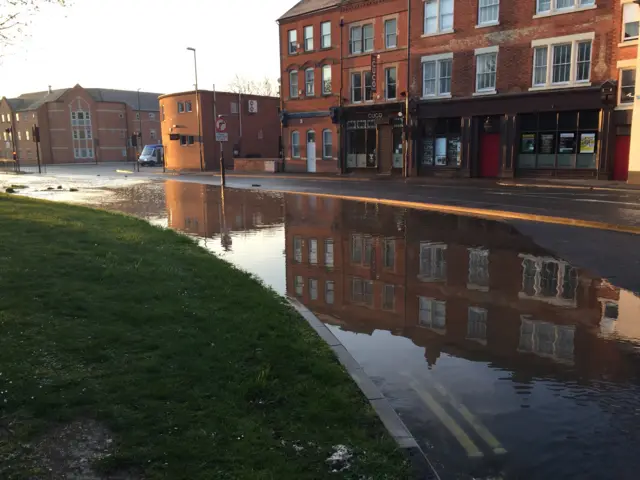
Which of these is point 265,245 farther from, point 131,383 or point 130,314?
point 131,383

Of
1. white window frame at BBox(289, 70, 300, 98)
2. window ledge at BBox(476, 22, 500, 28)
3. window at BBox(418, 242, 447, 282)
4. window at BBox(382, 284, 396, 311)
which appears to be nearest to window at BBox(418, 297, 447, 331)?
window at BBox(382, 284, 396, 311)

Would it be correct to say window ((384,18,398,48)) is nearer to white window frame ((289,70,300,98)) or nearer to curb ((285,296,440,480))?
white window frame ((289,70,300,98))

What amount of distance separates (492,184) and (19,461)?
89.5 ft

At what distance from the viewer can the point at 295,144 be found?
1683 inches

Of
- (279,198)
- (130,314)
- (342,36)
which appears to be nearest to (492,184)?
(279,198)

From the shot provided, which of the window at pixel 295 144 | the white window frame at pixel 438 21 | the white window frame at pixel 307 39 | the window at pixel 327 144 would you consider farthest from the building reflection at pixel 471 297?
the white window frame at pixel 307 39

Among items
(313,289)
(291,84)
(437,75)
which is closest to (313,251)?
(313,289)

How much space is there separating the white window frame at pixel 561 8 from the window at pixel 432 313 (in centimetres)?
2574

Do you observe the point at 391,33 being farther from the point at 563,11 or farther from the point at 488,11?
the point at 563,11

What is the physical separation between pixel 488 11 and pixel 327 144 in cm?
1485

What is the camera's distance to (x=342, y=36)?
37.9 m

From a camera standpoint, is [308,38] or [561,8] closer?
[561,8]

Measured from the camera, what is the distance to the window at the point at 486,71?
99.6 ft

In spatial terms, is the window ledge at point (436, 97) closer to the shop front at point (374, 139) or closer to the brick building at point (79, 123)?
the shop front at point (374, 139)
